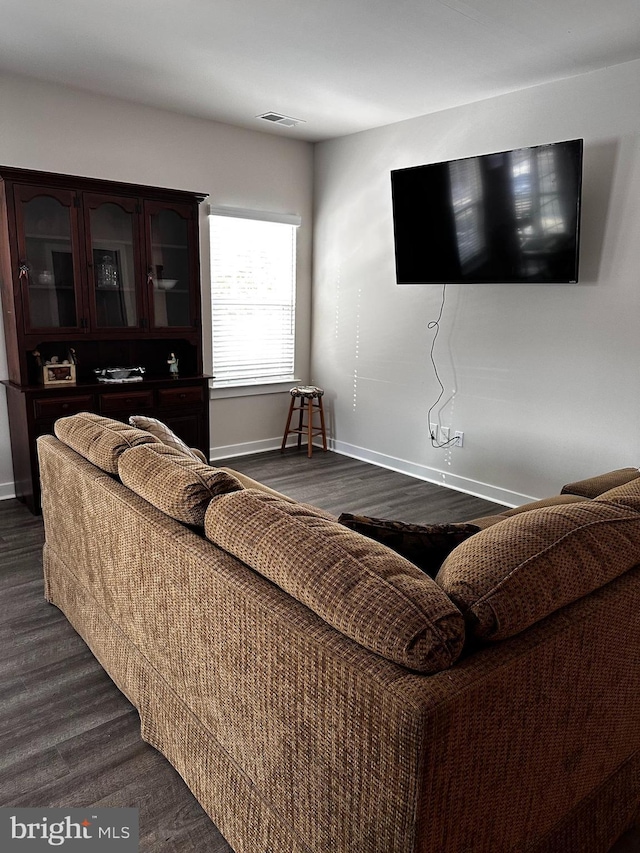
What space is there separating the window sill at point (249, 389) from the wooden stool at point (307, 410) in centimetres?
9

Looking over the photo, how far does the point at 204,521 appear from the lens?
155 cm

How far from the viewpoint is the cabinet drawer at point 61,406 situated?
3688mm

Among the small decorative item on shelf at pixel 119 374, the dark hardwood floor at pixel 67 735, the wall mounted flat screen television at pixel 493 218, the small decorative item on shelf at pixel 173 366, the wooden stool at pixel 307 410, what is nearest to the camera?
the dark hardwood floor at pixel 67 735

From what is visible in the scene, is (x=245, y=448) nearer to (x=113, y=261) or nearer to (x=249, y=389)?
(x=249, y=389)

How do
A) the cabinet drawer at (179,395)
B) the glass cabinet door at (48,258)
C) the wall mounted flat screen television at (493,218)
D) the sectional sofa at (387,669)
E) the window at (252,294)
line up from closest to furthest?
1. the sectional sofa at (387,669)
2. the wall mounted flat screen television at (493,218)
3. the glass cabinet door at (48,258)
4. the cabinet drawer at (179,395)
5. the window at (252,294)

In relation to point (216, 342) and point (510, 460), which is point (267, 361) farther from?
point (510, 460)

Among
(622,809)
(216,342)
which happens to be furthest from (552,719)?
(216,342)

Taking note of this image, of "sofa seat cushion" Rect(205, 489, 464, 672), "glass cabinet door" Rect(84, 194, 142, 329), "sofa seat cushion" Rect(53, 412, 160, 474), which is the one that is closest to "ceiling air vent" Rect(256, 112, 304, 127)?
"glass cabinet door" Rect(84, 194, 142, 329)

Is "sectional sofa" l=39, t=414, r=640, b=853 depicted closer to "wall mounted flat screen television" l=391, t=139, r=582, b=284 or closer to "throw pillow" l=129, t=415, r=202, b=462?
"throw pillow" l=129, t=415, r=202, b=462

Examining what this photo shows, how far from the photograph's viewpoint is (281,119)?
14.5 feet

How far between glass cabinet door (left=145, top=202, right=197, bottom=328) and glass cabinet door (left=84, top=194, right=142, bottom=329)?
12 centimetres

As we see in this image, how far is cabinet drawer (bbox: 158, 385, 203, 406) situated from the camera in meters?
4.22

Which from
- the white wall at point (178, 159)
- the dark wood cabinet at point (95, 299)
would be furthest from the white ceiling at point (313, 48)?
the dark wood cabinet at point (95, 299)

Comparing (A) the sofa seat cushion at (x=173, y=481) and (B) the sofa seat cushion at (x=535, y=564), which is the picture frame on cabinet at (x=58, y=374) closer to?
(A) the sofa seat cushion at (x=173, y=481)
